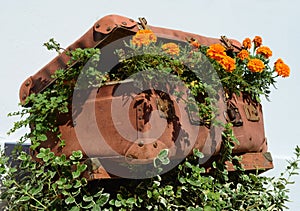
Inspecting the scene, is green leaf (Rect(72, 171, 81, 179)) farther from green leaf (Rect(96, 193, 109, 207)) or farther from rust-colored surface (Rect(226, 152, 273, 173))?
rust-colored surface (Rect(226, 152, 273, 173))

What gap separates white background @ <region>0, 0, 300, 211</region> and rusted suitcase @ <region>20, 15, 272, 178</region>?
478mm

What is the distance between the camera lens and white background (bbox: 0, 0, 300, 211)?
2432mm

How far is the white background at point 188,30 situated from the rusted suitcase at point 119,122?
18.8 inches

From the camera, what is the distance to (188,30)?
302 cm

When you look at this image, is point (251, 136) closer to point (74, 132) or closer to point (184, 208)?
point (184, 208)

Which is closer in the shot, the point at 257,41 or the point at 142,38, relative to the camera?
the point at 142,38

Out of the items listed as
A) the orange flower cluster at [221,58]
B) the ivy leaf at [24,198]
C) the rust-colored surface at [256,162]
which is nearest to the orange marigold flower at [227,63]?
the orange flower cluster at [221,58]

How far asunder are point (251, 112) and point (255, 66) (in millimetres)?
218

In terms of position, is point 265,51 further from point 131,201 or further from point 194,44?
point 131,201

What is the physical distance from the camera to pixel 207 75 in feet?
6.69

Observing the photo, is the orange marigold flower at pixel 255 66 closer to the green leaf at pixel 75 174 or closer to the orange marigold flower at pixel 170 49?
the orange marigold flower at pixel 170 49

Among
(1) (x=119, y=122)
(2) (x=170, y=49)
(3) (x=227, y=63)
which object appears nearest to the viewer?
(1) (x=119, y=122)

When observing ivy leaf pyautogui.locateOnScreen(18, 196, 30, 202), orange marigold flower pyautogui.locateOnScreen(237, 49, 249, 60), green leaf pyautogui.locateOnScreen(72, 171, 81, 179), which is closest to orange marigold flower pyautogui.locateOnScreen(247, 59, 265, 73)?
orange marigold flower pyautogui.locateOnScreen(237, 49, 249, 60)

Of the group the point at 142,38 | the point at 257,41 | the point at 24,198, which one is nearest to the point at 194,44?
the point at 142,38
